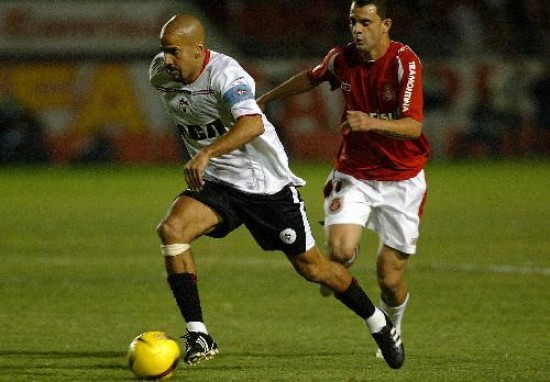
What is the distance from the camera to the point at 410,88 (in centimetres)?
764

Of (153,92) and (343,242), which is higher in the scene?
(343,242)

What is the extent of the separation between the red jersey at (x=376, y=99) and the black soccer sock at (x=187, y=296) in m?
1.70

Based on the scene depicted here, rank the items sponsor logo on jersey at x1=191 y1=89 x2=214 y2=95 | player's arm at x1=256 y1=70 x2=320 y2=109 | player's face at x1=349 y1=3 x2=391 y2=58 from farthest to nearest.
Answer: player's arm at x1=256 y1=70 x2=320 y2=109 < player's face at x1=349 y1=3 x2=391 y2=58 < sponsor logo on jersey at x1=191 y1=89 x2=214 y2=95

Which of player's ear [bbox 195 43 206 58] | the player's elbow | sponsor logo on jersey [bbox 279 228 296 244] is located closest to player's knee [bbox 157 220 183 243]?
sponsor logo on jersey [bbox 279 228 296 244]

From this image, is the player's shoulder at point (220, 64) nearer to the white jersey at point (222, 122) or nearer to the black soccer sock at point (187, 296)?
the white jersey at point (222, 122)

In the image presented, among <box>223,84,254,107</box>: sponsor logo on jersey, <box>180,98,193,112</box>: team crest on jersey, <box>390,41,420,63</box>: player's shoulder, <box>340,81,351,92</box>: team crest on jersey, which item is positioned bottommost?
<box>340,81,351,92</box>: team crest on jersey

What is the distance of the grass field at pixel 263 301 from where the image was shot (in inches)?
284

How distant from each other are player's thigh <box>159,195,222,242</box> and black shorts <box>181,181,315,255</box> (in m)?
0.04

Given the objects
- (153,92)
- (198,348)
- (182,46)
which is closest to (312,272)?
(198,348)

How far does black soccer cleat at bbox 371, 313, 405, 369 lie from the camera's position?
280 inches

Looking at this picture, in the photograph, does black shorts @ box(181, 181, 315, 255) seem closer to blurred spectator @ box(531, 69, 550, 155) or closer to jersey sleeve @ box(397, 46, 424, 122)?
jersey sleeve @ box(397, 46, 424, 122)

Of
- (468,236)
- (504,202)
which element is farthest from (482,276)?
(504,202)

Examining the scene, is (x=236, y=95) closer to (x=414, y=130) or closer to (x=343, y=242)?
(x=414, y=130)

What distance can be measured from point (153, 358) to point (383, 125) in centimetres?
200
